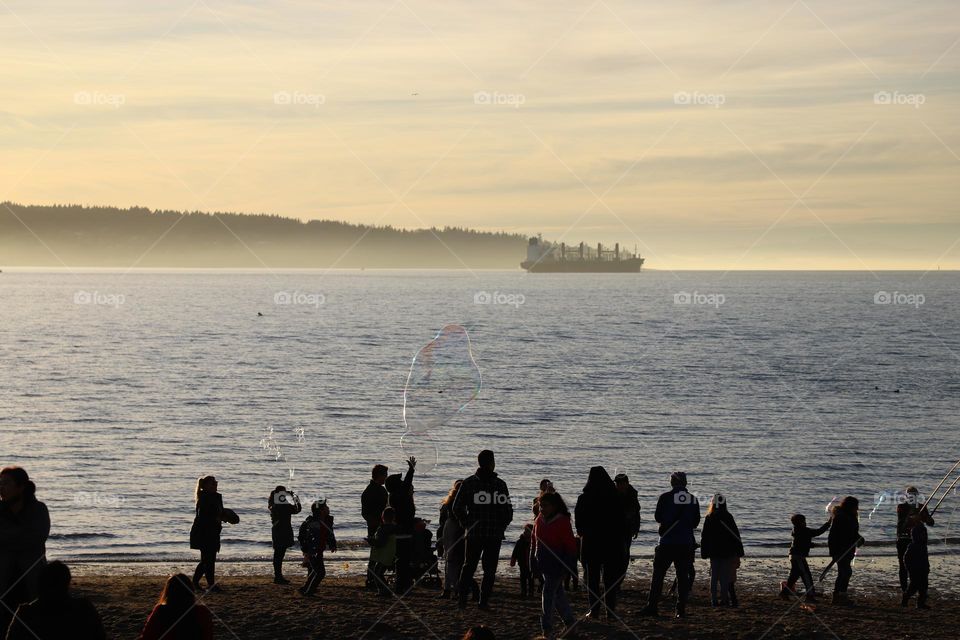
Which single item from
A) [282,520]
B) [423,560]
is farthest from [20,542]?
[423,560]

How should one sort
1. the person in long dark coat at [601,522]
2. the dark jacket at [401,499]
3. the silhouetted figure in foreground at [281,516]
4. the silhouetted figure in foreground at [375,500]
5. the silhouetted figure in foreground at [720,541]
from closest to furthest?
the person in long dark coat at [601,522] < the silhouetted figure in foreground at [720,541] < the dark jacket at [401,499] < the silhouetted figure in foreground at [375,500] < the silhouetted figure in foreground at [281,516]

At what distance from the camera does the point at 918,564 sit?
1669 centimetres

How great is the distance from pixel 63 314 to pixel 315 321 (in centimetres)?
5336

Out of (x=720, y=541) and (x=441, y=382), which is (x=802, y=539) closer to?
(x=720, y=541)

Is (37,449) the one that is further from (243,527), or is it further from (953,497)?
(953,497)

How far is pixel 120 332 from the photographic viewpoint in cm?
13425

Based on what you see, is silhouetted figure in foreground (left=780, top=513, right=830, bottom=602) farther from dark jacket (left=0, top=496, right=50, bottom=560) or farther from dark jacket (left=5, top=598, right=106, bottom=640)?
dark jacket (left=5, top=598, right=106, bottom=640)

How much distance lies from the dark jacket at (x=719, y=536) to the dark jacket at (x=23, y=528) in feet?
30.1

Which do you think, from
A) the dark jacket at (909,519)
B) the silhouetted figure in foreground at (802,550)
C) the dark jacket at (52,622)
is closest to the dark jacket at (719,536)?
the silhouetted figure in foreground at (802,550)

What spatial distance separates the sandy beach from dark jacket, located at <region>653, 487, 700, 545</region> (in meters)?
1.22

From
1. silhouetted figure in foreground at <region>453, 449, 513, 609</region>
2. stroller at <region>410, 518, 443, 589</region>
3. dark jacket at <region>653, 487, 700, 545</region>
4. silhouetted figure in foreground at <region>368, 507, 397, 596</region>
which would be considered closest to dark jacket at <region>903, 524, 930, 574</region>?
dark jacket at <region>653, 487, 700, 545</region>

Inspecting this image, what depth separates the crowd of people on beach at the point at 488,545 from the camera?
35.3 ft

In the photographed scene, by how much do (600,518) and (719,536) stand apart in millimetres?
2754

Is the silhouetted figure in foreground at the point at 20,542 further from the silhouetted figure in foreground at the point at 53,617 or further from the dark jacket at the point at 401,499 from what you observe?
the dark jacket at the point at 401,499
